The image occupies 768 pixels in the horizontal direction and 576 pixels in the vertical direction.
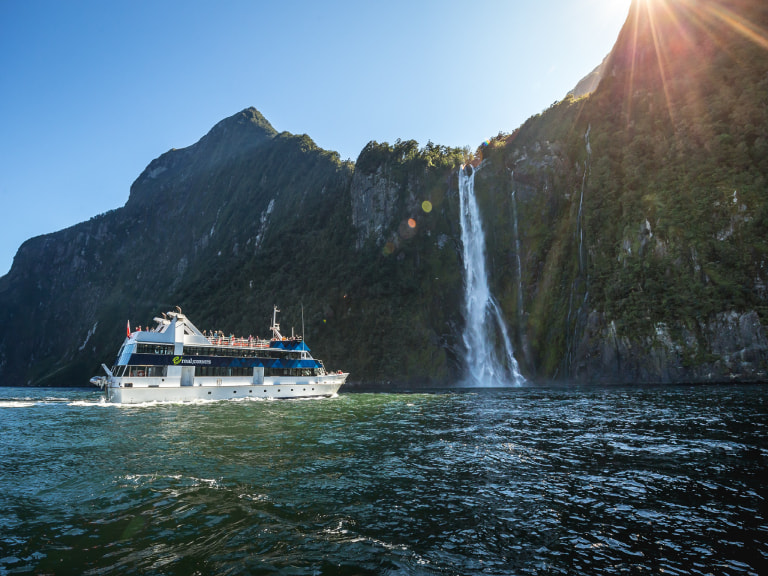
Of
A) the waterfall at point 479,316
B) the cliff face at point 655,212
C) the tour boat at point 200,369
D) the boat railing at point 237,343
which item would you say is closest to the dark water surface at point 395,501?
the tour boat at point 200,369

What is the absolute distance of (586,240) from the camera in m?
75.0

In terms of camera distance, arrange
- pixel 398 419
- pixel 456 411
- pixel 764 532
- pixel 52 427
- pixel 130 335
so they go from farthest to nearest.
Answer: pixel 130 335
pixel 456 411
pixel 398 419
pixel 52 427
pixel 764 532

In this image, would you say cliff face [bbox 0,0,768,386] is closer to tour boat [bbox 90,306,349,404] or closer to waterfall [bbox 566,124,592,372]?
waterfall [bbox 566,124,592,372]

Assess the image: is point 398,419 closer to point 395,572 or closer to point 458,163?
point 395,572

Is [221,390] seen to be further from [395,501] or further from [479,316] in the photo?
[479,316]

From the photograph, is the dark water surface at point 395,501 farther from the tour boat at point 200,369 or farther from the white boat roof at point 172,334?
the white boat roof at point 172,334

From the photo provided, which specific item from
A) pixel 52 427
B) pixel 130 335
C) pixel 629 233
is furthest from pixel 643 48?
pixel 52 427

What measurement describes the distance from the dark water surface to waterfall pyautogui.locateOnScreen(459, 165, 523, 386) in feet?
183

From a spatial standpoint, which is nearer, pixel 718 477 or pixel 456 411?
pixel 718 477

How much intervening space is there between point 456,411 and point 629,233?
2029 inches

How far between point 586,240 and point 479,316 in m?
24.6

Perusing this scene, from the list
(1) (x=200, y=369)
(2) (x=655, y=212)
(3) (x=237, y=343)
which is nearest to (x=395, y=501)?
(1) (x=200, y=369)

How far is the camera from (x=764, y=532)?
30.3 feet

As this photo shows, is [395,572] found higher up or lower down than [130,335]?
lower down
